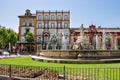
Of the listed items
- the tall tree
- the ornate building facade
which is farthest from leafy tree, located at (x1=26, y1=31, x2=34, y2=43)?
the ornate building facade

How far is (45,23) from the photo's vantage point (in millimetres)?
69938

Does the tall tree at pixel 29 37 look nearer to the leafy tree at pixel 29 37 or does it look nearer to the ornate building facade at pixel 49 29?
the leafy tree at pixel 29 37

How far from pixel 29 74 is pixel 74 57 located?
33.8 ft

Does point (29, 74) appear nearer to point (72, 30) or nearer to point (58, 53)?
point (58, 53)

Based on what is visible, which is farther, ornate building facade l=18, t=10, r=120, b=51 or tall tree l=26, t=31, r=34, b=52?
ornate building facade l=18, t=10, r=120, b=51

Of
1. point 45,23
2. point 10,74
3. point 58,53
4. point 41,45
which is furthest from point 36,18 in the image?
point 10,74

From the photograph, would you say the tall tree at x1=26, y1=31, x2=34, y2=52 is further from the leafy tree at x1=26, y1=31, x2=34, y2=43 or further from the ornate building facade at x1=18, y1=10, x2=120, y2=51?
the ornate building facade at x1=18, y1=10, x2=120, y2=51

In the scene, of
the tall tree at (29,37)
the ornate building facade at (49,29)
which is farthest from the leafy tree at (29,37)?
the ornate building facade at (49,29)

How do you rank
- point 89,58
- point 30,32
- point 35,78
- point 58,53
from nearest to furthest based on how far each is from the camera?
1. point 35,78
2. point 89,58
3. point 58,53
4. point 30,32

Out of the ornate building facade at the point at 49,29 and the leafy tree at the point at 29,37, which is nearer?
the leafy tree at the point at 29,37

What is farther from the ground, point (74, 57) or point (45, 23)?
point (45, 23)

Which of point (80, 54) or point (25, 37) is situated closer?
point (80, 54)

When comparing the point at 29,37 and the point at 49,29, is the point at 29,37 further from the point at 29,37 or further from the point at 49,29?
the point at 49,29

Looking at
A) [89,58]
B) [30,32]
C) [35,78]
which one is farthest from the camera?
[30,32]
